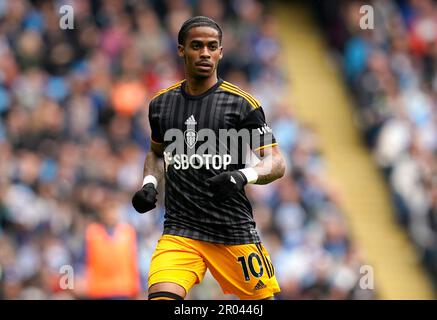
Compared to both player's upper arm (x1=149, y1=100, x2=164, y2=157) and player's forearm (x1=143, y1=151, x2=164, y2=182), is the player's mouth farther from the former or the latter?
player's forearm (x1=143, y1=151, x2=164, y2=182)

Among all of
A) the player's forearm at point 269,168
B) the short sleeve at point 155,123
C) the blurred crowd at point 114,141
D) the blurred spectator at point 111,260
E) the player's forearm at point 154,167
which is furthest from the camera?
the blurred crowd at point 114,141

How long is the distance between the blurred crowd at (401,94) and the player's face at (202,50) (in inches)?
347

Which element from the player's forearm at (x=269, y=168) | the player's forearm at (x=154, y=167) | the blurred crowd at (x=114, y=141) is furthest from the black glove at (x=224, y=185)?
the blurred crowd at (x=114, y=141)

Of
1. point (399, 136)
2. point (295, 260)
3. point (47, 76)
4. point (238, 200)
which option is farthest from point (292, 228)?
point (238, 200)

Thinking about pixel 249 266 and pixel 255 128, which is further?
pixel 249 266

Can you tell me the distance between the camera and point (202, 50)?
321 inches

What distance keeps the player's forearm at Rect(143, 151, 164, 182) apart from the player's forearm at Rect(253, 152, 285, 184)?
0.91m

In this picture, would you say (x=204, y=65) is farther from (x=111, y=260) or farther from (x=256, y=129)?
(x=111, y=260)

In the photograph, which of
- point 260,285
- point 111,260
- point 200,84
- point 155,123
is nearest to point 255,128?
point 200,84

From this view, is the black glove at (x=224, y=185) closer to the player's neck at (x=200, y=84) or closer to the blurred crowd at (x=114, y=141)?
the player's neck at (x=200, y=84)

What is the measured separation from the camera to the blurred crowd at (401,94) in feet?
55.7

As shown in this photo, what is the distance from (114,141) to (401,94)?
504 centimetres

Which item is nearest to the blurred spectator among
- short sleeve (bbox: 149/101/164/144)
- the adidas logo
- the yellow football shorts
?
short sleeve (bbox: 149/101/164/144)

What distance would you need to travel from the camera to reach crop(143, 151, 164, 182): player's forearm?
8.68 meters
